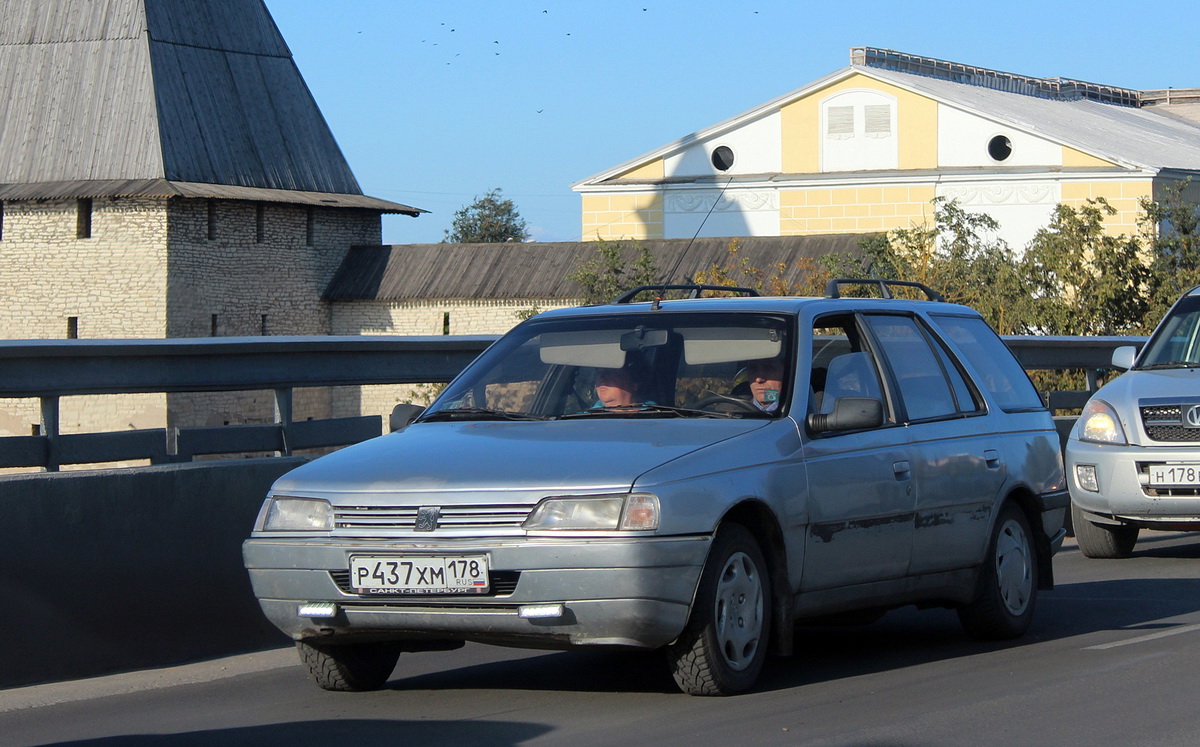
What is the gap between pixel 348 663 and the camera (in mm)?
6938

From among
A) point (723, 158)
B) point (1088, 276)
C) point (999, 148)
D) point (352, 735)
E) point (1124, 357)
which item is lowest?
point (352, 735)

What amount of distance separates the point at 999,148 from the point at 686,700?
54.8 m

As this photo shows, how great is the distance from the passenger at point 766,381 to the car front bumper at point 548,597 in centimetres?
104

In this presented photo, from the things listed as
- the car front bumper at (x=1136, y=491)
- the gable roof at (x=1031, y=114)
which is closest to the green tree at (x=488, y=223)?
the gable roof at (x=1031, y=114)

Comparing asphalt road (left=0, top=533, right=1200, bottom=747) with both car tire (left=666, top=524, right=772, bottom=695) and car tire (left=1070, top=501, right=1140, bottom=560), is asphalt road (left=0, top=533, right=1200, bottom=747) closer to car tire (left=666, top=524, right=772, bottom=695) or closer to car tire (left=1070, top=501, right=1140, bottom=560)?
car tire (left=666, top=524, right=772, bottom=695)

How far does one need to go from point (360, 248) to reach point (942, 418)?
5073cm

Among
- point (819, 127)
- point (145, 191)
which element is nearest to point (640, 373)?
point (145, 191)

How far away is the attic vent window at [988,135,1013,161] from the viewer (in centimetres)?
5878

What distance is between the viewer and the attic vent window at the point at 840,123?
61.8 meters

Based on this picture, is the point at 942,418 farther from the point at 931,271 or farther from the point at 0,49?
the point at 0,49

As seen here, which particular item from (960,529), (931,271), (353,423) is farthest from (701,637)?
(931,271)

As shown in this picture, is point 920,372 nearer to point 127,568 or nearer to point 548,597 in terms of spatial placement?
point 548,597

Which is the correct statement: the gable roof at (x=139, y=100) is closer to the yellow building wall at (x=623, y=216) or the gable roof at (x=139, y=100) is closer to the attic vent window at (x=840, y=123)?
the yellow building wall at (x=623, y=216)

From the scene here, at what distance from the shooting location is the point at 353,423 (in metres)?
9.80
